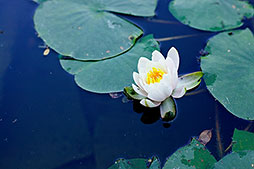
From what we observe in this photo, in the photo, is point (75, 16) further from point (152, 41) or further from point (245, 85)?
point (245, 85)

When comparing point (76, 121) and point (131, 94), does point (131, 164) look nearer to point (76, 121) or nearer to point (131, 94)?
point (131, 94)

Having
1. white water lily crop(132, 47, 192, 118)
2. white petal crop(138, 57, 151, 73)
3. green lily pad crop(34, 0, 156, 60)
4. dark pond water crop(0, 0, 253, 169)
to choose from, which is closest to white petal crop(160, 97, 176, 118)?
white water lily crop(132, 47, 192, 118)

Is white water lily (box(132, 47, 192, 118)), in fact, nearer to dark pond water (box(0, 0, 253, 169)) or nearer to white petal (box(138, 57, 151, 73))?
white petal (box(138, 57, 151, 73))

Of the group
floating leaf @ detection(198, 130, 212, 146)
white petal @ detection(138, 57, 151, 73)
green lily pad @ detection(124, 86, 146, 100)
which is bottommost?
floating leaf @ detection(198, 130, 212, 146)

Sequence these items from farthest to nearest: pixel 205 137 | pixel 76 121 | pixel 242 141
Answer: pixel 76 121
pixel 205 137
pixel 242 141

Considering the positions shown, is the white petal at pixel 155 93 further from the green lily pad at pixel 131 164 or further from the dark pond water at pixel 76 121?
the green lily pad at pixel 131 164

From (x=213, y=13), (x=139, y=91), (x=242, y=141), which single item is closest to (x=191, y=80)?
(x=139, y=91)

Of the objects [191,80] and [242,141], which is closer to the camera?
[242,141]

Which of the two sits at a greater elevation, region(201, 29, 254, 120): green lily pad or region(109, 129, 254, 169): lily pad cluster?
region(201, 29, 254, 120): green lily pad
